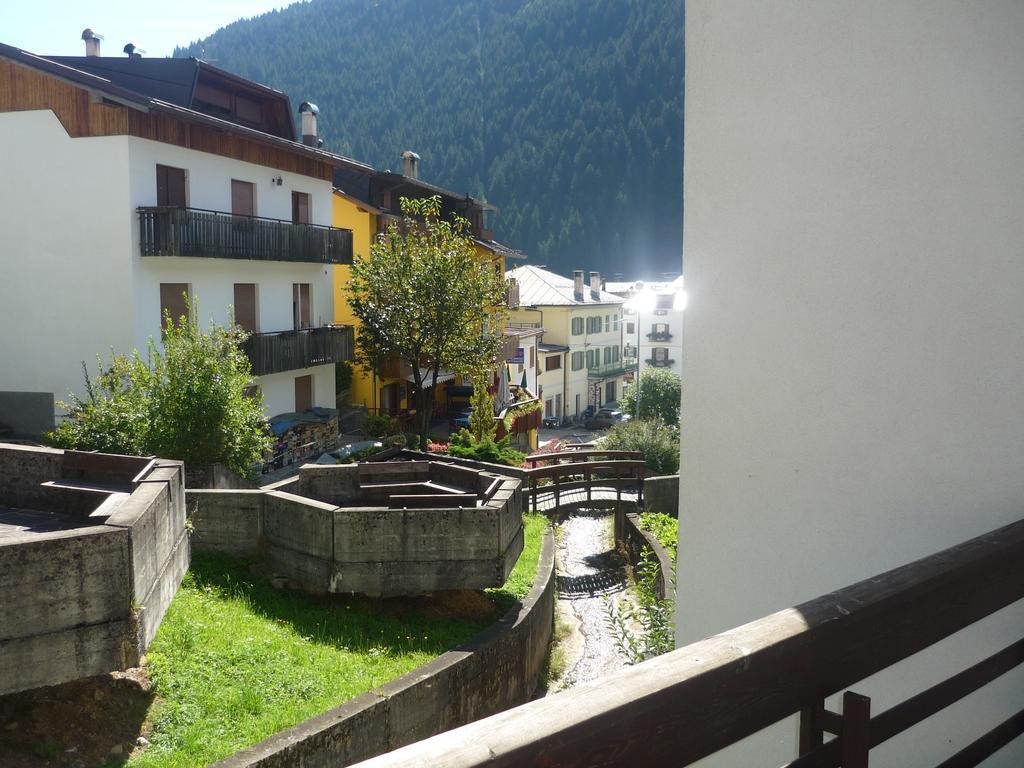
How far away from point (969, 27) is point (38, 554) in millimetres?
6177

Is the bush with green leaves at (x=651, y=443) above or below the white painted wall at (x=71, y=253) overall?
below

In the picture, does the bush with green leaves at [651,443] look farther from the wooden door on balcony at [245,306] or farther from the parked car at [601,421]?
the parked car at [601,421]

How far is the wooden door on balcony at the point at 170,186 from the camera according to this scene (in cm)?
2144

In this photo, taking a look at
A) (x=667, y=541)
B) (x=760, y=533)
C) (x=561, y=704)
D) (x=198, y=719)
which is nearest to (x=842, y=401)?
(x=760, y=533)

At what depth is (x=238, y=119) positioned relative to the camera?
26.6 metres

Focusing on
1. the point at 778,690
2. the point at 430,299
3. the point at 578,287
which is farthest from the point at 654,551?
the point at 578,287

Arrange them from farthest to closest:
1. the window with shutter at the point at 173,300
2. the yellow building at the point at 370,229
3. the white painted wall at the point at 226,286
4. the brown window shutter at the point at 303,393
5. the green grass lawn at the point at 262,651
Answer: the yellow building at the point at 370,229 → the brown window shutter at the point at 303,393 → the window with shutter at the point at 173,300 → the white painted wall at the point at 226,286 → the green grass lawn at the point at 262,651

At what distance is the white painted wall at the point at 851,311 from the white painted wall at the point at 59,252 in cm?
1951

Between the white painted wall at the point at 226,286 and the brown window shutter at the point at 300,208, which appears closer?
the white painted wall at the point at 226,286

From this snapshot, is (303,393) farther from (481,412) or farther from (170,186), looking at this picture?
(170,186)

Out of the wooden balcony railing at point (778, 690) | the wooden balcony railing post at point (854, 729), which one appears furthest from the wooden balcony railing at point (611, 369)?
the wooden balcony railing post at point (854, 729)

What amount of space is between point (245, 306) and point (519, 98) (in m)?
140

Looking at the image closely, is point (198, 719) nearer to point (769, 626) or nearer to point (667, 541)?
point (769, 626)

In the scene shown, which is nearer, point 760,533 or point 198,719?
point 760,533
